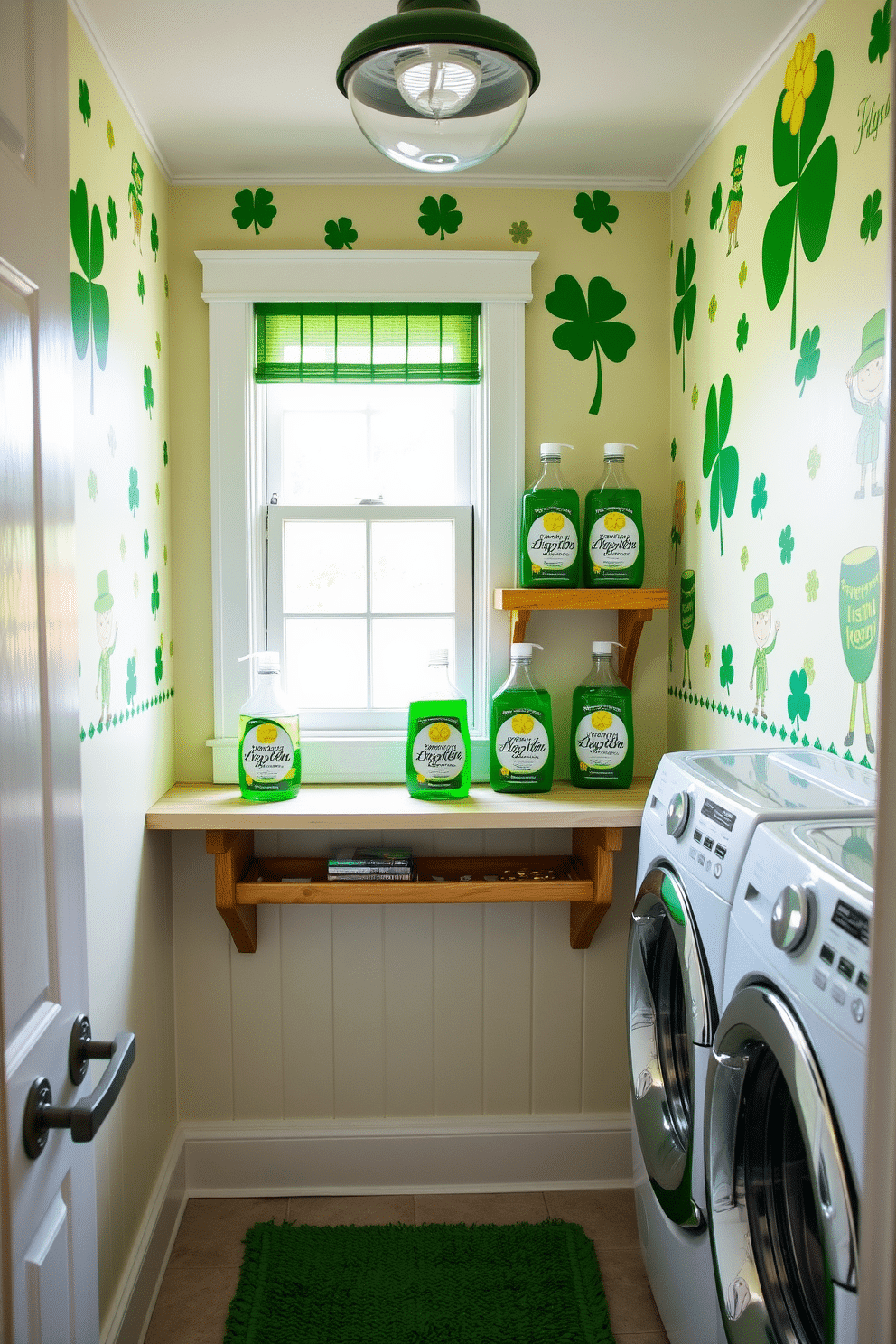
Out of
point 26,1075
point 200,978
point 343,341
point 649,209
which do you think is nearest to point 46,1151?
point 26,1075

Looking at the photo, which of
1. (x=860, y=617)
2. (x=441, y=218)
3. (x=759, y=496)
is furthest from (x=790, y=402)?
(x=441, y=218)

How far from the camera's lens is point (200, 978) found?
2.41 meters

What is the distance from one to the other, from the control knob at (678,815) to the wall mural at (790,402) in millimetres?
255

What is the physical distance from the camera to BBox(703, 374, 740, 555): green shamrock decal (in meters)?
2.02

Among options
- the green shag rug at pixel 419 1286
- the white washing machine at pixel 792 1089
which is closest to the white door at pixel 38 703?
the white washing machine at pixel 792 1089

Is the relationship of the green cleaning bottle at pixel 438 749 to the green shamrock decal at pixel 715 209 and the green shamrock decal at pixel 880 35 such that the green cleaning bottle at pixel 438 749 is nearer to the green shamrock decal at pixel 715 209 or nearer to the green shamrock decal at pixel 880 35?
the green shamrock decal at pixel 715 209

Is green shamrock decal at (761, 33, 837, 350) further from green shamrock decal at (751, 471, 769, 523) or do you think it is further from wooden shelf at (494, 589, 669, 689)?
wooden shelf at (494, 589, 669, 689)

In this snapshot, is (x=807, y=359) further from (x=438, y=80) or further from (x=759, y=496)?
(x=438, y=80)

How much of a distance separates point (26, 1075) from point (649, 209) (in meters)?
2.28

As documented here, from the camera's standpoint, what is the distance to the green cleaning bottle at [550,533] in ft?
7.55

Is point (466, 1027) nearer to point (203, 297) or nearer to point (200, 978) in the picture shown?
point (200, 978)

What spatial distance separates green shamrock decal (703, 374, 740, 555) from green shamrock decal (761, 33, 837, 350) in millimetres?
282

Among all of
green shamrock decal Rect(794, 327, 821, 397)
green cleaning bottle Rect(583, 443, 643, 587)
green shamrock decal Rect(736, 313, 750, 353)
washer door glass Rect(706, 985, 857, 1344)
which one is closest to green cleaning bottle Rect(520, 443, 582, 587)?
green cleaning bottle Rect(583, 443, 643, 587)

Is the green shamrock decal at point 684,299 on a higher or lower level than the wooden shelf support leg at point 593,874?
higher
